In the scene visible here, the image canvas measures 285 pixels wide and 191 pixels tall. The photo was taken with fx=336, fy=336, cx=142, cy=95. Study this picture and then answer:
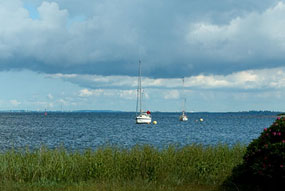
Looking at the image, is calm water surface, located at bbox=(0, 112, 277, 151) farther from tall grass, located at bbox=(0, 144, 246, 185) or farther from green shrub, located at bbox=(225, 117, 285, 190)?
green shrub, located at bbox=(225, 117, 285, 190)

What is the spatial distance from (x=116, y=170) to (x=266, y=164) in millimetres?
5840

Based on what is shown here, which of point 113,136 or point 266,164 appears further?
point 113,136

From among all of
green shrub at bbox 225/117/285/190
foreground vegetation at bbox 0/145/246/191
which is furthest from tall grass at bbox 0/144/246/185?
green shrub at bbox 225/117/285/190

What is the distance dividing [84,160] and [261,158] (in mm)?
6960

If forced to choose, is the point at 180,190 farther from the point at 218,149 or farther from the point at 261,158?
the point at 218,149

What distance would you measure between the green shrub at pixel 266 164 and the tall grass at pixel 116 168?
4.00 ft

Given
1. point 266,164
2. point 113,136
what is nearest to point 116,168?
point 266,164

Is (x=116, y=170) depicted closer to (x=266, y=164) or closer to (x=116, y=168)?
(x=116, y=168)

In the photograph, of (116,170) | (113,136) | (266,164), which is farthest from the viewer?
(113,136)

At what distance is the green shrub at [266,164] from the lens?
31.8 feet

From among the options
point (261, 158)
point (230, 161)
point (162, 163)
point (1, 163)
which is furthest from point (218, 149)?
point (1, 163)

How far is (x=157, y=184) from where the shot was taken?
12.2 metres

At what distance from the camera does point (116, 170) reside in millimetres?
13227

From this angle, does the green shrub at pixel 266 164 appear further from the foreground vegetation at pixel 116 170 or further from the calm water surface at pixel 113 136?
the calm water surface at pixel 113 136
